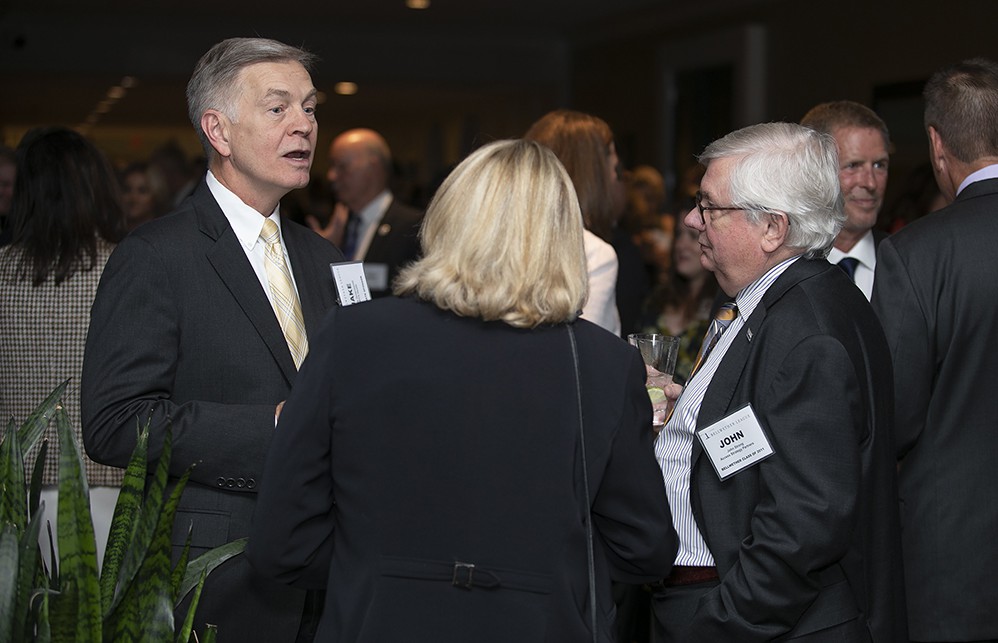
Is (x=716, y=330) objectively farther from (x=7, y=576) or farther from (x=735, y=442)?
(x=7, y=576)

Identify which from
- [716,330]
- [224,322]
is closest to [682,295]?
[716,330]

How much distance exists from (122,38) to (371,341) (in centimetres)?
1094

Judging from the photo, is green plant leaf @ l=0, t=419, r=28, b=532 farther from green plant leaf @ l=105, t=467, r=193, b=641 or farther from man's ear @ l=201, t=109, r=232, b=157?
man's ear @ l=201, t=109, r=232, b=157

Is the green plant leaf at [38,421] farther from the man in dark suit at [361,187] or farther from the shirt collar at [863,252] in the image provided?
the man in dark suit at [361,187]

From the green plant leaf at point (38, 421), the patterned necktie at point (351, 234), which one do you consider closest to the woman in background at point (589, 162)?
the green plant leaf at point (38, 421)

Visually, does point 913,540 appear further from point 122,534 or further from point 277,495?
point 122,534

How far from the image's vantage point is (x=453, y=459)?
4.90 feet

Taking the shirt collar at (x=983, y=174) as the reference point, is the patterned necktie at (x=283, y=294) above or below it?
below

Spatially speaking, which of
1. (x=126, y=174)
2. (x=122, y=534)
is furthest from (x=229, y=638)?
(x=126, y=174)

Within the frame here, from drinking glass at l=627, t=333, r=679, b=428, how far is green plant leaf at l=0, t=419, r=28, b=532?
1.08 m

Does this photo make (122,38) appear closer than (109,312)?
No

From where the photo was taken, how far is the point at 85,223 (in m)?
2.91

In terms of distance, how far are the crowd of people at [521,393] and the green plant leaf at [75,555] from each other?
0.24 m

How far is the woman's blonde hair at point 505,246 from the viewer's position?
148cm
